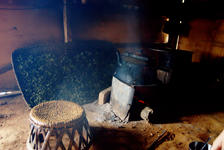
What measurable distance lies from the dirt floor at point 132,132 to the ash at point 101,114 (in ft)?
0.56

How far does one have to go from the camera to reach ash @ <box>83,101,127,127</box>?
413cm

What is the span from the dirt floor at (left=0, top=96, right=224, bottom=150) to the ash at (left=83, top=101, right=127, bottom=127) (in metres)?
0.17

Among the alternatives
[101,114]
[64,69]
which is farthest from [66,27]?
[101,114]

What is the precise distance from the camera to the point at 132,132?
3.76 meters

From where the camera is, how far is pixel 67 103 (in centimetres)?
293

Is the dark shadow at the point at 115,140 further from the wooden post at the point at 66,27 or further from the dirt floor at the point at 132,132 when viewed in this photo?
the wooden post at the point at 66,27

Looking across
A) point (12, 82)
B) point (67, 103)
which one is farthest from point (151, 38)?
point (12, 82)

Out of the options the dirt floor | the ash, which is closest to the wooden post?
the ash

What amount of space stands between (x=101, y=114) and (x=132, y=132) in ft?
3.56

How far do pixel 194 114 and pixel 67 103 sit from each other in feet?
12.9

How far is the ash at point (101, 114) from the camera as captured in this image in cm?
413

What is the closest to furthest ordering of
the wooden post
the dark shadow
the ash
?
the dark shadow
the ash
the wooden post

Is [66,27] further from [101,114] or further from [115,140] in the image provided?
[115,140]

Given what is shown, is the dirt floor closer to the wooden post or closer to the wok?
the wok
